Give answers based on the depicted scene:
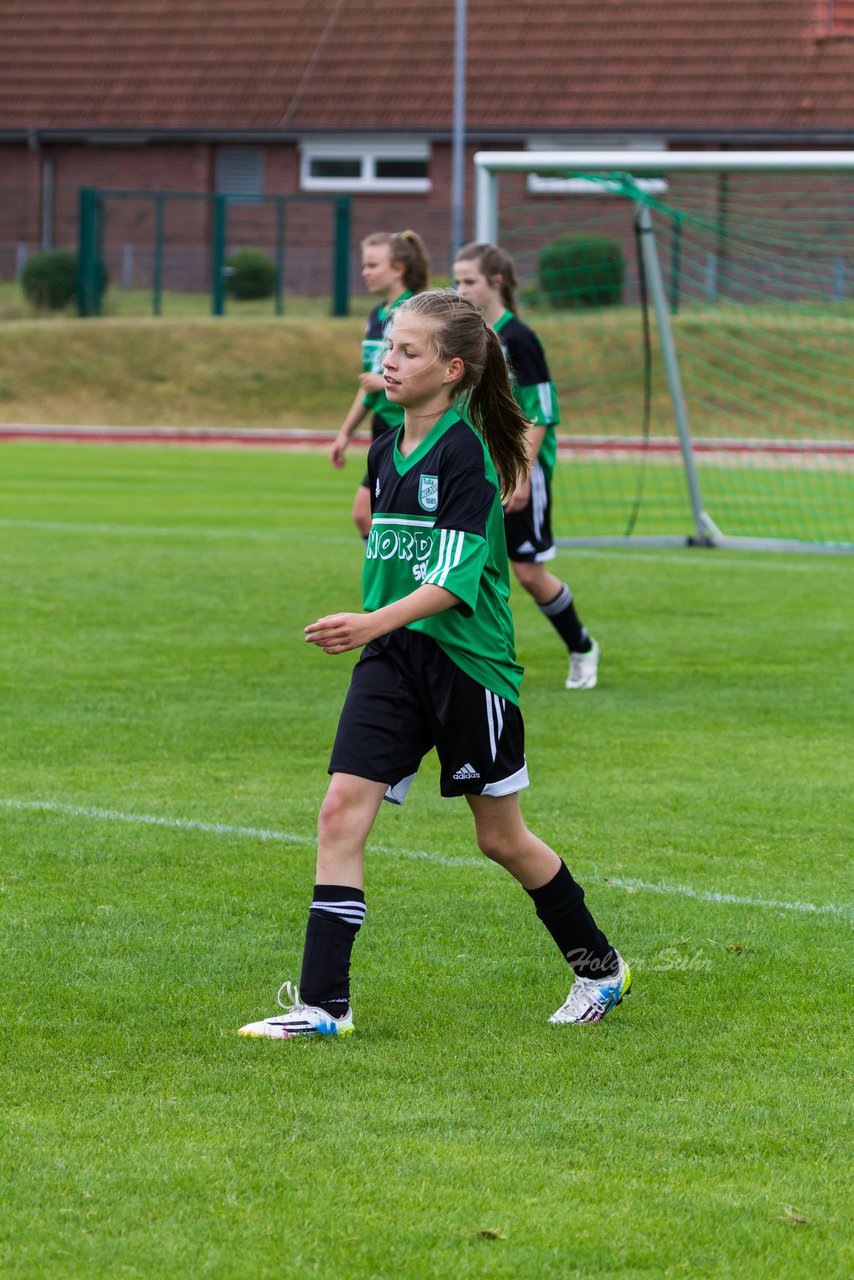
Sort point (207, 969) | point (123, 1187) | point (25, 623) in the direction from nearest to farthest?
point (123, 1187) < point (207, 969) < point (25, 623)

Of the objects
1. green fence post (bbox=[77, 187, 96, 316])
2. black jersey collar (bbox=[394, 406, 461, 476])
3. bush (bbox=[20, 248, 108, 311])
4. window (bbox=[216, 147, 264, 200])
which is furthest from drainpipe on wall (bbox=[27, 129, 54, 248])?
black jersey collar (bbox=[394, 406, 461, 476])

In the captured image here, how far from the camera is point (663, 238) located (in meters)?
29.5

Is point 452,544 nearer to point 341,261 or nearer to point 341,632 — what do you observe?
point 341,632

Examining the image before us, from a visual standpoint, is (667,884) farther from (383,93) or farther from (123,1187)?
(383,93)

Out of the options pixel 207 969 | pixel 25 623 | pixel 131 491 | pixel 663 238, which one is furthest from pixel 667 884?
pixel 663 238

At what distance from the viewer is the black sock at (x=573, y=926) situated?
Answer: 454 centimetres

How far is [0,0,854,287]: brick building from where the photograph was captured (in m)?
37.1

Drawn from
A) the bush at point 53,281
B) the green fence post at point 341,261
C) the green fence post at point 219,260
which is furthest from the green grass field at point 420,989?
the bush at point 53,281

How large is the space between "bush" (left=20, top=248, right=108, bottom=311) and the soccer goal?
9137 mm

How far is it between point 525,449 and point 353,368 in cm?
2754

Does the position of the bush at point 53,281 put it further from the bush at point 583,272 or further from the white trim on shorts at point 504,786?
the white trim on shorts at point 504,786

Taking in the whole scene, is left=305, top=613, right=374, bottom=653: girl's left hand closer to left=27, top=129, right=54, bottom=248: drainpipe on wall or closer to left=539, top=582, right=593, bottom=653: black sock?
left=539, top=582, right=593, bottom=653: black sock

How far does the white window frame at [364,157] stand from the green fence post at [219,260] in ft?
18.5

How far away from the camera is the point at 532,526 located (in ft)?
29.3
